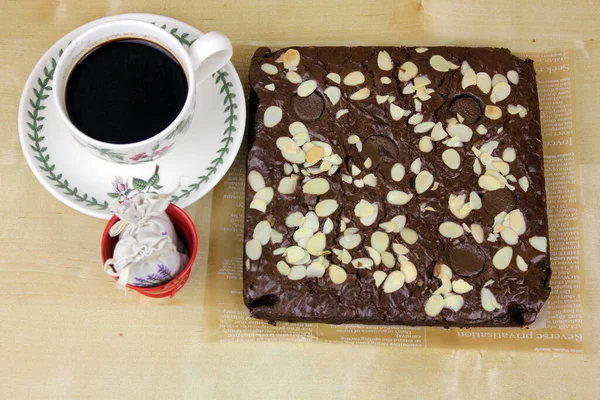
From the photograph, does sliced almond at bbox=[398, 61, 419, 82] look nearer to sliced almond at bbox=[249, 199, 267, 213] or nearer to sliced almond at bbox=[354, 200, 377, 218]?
sliced almond at bbox=[354, 200, 377, 218]

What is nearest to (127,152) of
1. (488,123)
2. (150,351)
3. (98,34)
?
(98,34)

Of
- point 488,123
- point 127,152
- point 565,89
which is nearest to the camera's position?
point 127,152

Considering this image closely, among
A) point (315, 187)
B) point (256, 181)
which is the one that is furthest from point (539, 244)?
point (256, 181)

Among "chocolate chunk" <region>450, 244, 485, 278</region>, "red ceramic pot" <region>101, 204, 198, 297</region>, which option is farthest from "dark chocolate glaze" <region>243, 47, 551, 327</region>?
"red ceramic pot" <region>101, 204, 198, 297</region>

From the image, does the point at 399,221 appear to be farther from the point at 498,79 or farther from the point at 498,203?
the point at 498,79

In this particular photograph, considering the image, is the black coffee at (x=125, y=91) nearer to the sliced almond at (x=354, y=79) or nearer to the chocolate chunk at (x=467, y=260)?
the sliced almond at (x=354, y=79)

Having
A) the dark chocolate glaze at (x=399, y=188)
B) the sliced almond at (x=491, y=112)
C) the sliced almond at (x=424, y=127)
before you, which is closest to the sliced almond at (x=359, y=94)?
the dark chocolate glaze at (x=399, y=188)

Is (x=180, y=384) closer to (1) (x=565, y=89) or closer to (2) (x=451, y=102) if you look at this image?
(2) (x=451, y=102)
